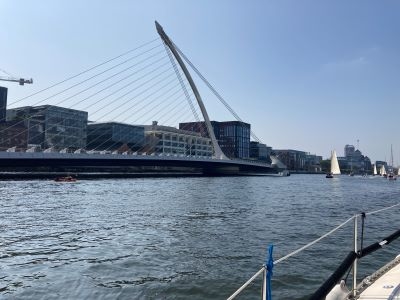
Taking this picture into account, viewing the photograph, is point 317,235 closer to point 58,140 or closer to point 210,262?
point 210,262

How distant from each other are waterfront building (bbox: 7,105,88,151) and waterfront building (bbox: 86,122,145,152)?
7828 millimetres

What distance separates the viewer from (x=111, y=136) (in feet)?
525

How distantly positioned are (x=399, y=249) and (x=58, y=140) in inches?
5605

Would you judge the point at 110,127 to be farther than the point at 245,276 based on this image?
Yes

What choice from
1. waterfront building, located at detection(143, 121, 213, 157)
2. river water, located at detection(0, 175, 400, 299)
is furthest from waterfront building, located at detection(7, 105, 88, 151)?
river water, located at detection(0, 175, 400, 299)

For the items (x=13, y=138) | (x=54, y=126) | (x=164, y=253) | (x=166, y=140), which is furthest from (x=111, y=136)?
(x=164, y=253)

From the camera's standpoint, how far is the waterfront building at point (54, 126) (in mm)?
137625

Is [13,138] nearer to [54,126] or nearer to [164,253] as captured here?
[54,126]

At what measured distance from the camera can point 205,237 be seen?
16.9m

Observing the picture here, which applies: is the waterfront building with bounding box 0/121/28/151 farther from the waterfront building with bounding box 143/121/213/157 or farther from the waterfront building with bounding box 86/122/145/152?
the waterfront building with bounding box 143/121/213/157

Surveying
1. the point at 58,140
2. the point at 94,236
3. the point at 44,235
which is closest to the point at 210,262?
the point at 94,236

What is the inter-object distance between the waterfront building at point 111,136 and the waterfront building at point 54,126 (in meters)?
7.83

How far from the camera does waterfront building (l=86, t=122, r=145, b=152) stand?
525 feet

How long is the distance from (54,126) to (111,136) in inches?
1019
